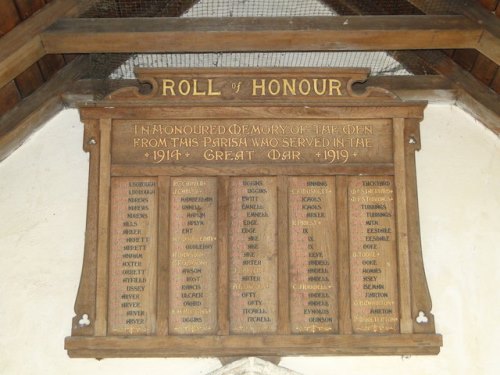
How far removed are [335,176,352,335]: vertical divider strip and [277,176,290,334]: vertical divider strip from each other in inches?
11.2

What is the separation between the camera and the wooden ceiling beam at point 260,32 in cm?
445

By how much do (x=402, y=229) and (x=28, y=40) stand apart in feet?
7.42

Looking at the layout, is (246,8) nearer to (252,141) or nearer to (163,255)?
(252,141)

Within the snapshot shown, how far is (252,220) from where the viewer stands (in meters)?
4.59

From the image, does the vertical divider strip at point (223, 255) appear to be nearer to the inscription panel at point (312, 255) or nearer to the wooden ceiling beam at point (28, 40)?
the inscription panel at point (312, 255)

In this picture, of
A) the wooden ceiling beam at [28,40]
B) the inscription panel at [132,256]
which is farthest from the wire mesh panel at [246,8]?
the inscription panel at [132,256]

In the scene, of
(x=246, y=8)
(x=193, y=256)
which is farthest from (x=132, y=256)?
(x=246, y=8)

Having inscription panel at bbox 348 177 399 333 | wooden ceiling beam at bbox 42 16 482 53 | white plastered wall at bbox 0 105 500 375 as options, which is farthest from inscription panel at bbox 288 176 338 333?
wooden ceiling beam at bbox 42 16 482 53

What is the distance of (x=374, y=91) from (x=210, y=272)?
141cm

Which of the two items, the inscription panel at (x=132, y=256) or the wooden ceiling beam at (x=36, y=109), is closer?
the inscription panel at (x=132, y=256)

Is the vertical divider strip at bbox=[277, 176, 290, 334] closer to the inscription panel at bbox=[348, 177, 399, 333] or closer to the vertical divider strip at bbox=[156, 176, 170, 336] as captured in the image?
the inscription panel at bbox=[348, 177, 399, 333]

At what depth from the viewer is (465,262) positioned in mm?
4750

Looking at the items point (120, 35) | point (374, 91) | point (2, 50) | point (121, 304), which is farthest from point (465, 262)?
point (2, 50)

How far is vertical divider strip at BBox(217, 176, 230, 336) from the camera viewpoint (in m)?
4.45
